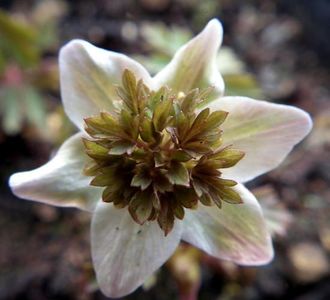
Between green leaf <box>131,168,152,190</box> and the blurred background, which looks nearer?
green leaf <box>131,168,152,190</box>

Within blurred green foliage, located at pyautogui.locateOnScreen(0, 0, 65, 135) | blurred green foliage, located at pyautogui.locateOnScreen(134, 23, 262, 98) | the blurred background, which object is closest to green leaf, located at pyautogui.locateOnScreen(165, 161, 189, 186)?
the blurred background

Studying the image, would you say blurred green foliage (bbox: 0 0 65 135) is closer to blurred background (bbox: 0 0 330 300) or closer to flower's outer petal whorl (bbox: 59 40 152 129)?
blurred background (bbox: 0 0 330 300)

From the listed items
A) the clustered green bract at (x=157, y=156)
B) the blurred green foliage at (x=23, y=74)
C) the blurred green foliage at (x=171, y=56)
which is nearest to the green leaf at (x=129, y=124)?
the clustered green bract at (x=157, y=156)

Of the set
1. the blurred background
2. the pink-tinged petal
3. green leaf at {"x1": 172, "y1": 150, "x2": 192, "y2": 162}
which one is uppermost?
green leaf at {"x1": 172, "y1": 150, "x2": 192, "y2": 162}

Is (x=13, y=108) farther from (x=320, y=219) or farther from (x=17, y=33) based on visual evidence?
(x=320, y=219)

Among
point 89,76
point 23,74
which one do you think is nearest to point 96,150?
point 89,76

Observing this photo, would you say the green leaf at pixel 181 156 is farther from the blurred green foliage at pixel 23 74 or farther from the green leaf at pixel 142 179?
the blurred green foliage at pixel 23 74
